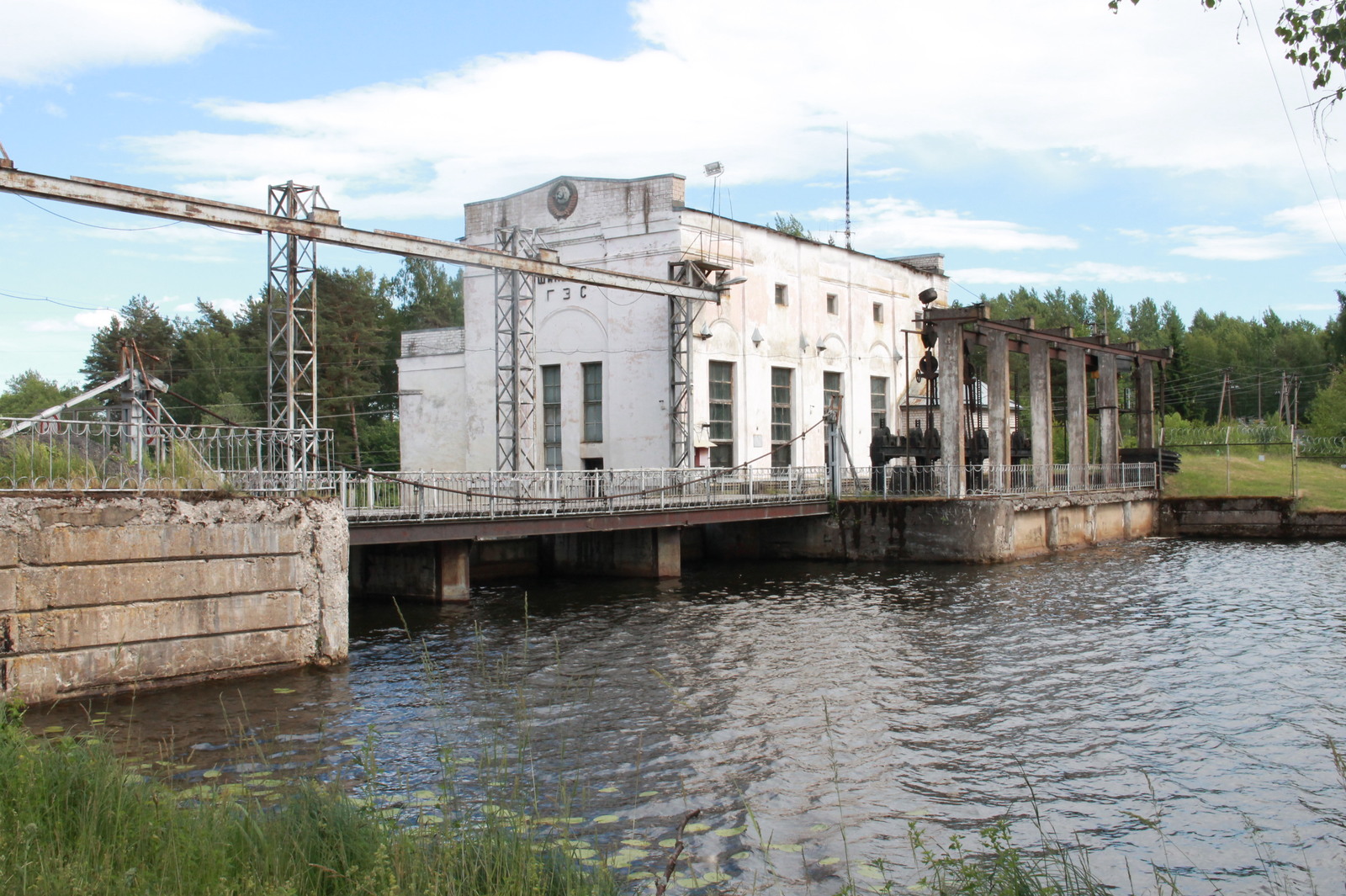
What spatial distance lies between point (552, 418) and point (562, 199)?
6.88 m

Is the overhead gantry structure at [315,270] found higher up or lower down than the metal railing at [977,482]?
higher up

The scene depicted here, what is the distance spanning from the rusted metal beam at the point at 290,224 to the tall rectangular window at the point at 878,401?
11679mm

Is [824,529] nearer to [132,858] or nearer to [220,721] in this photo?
[220,721]

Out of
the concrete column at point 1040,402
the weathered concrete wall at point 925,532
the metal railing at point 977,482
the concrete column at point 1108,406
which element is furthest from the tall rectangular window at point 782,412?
the concrete column at point 1108,406

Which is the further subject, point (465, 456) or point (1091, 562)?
point (465, 456)

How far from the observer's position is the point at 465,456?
34.9m

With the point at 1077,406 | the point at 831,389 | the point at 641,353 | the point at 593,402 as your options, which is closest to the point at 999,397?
the point at 1077,406

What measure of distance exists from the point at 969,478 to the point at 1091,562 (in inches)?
206

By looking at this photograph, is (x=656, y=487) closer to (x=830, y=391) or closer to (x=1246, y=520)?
(x=830, y=391)

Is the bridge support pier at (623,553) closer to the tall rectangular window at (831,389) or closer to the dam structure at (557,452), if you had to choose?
the dam structure at (557,452)

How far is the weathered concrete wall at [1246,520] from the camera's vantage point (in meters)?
34.0

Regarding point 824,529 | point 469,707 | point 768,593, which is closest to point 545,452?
point 824,529

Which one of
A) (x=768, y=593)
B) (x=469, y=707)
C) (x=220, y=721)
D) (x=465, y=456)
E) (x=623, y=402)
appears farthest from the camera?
(x=465, y=456)

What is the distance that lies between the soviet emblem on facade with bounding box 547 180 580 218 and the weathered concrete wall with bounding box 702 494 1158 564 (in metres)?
10.9
